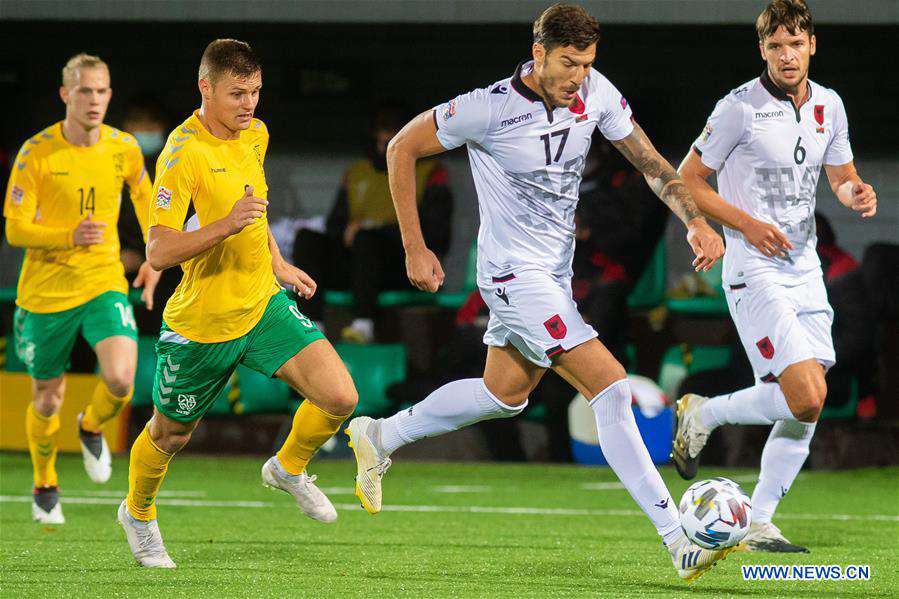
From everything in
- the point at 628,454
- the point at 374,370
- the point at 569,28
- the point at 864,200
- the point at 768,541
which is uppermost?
the point at 569,28

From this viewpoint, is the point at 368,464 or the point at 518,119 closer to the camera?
the point at 518,119

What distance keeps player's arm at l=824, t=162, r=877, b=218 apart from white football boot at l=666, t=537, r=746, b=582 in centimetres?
196

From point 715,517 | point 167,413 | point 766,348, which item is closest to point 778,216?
point 766,348

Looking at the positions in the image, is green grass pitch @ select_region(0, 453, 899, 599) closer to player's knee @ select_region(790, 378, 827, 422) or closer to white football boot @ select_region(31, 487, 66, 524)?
white football boot @ select_region(31, 487, 66, 524)

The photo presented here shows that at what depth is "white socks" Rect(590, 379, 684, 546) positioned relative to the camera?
19.9ft

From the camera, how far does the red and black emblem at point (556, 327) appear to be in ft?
20.5

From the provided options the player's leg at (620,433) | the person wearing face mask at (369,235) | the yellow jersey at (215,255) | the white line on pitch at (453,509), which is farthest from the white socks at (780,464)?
the person wearing face mask at (369,235)

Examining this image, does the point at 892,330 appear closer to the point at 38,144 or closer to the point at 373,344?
the point at 373,344

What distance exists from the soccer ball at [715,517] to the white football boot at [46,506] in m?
3.86

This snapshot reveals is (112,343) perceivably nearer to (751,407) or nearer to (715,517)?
(751,407)

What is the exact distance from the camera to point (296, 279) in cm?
662

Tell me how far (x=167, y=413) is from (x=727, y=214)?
267cm

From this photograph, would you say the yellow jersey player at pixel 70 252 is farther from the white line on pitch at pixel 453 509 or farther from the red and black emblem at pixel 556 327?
the red and black emblem at pixel 556 327

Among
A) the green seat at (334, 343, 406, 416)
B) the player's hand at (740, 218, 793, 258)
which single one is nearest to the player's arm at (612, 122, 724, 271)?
the player's hand at (740, 218, 793, 258)
